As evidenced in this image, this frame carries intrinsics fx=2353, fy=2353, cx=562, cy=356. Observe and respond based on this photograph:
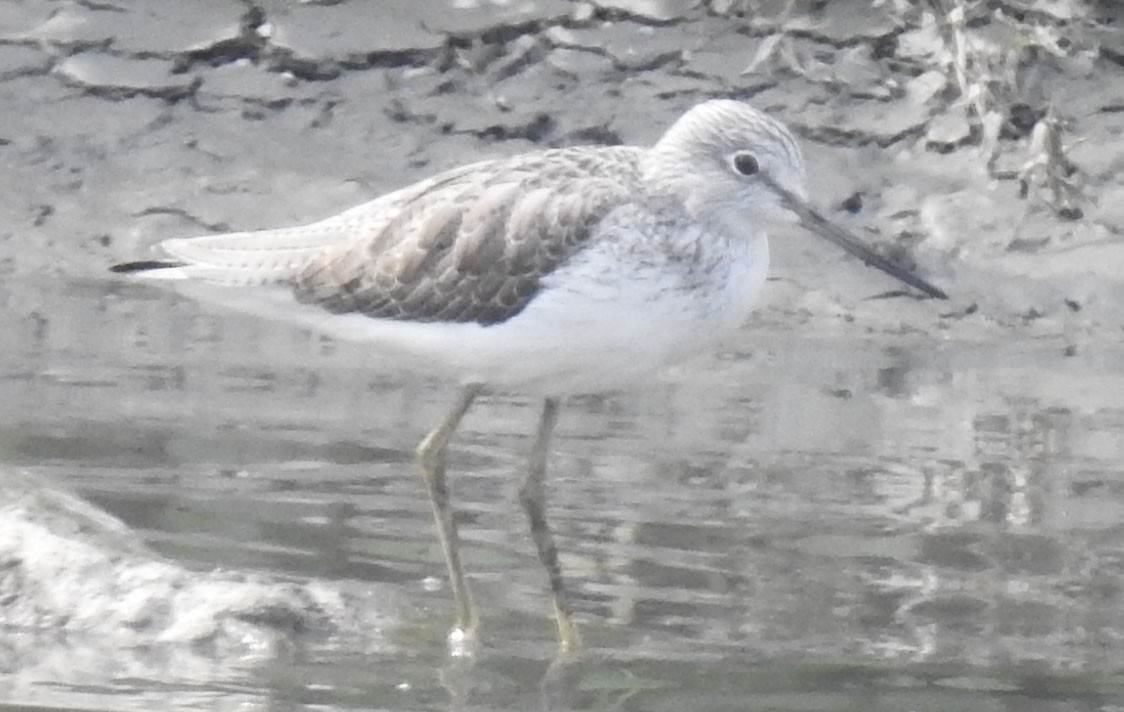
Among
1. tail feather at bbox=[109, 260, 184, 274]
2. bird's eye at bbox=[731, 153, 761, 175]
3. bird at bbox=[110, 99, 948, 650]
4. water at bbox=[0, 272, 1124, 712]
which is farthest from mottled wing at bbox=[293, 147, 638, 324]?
water at bbox=[0, 272, 1124, 712]

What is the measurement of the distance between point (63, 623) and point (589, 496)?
6.57 ft

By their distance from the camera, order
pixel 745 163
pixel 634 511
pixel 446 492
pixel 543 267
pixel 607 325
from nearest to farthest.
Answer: pixel 607 325, pixel 543 267, pixel 745 163, pixel 446 492, pixel 634 511

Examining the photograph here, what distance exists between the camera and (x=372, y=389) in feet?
29.0

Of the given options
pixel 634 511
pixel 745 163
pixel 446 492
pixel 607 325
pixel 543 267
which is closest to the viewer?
pixel 607 325

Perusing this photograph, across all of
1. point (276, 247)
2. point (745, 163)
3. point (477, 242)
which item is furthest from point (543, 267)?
point (276, 247)

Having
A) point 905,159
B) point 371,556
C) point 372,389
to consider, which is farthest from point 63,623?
point 905,159

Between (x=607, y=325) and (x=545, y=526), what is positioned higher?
(x=607, y=325)

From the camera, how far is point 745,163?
6.58 meters

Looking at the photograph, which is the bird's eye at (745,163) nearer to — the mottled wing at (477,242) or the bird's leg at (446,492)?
the mottled wing at (477,242)

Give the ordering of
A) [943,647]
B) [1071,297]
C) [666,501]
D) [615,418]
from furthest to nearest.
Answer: [1071,297]
[615,418]
[666,501]
[943,647]

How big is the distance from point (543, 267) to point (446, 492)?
2.69 ft

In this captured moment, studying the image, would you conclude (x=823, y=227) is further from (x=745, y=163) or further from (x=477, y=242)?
(x=477, y=242)

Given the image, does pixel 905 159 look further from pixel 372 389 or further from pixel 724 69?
pixel 372 389

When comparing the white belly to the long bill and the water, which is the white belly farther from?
the water
